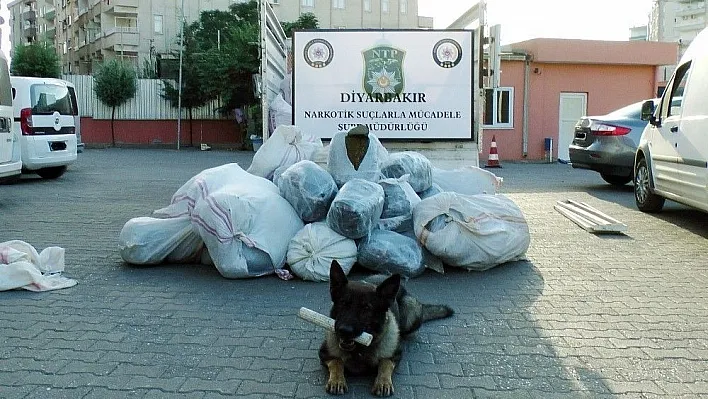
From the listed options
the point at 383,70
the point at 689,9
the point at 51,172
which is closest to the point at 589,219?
the point at 383,70

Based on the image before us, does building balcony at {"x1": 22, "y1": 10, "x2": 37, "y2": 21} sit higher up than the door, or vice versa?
building balcony at {"x1": 22, "y1": 10, "x2": 37, "y2": 21}

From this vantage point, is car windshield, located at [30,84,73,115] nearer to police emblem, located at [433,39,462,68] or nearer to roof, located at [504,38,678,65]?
police emblem, located at [433,39,462,68]

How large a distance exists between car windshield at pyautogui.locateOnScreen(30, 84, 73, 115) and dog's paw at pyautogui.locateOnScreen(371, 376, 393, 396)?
13386 mm

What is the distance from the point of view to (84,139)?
35719 millimetres

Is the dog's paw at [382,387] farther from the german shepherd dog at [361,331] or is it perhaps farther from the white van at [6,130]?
the white van at [6,130]

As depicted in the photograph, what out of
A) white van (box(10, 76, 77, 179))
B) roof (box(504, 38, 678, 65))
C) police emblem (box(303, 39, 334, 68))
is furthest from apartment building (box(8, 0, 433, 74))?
police emblem (box(303, 39, 334, 68))

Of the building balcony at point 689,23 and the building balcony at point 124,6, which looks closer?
the building balcony at point 124,6

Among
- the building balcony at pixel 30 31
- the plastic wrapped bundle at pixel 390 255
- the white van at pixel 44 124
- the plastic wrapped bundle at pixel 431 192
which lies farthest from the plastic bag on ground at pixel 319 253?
the building balcony at pixel 30 31

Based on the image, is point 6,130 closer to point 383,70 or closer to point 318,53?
point 318,53

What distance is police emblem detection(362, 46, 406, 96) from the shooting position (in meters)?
10.5

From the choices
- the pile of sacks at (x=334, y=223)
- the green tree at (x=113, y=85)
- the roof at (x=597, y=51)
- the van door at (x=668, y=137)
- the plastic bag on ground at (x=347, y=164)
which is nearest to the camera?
the pile of sacks at (x=334, y=223)

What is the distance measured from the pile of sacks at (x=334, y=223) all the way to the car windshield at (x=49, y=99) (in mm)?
9468

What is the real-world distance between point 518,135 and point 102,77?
2085 centimetres

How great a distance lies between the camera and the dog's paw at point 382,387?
3672 mm
